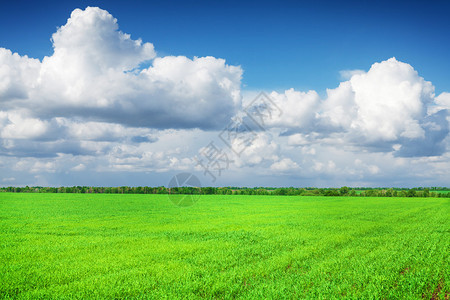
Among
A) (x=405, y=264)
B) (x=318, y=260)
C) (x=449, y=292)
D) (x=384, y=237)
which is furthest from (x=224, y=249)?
(x=384, y=237)

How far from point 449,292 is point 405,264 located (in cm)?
293

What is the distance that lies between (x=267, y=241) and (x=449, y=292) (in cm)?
882

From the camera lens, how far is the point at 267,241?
17.3m

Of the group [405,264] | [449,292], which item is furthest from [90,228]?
[449,292]

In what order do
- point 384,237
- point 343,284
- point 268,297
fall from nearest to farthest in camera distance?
point 268,297
point 343,284
point 384,237

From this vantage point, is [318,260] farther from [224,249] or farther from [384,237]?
[384,237]

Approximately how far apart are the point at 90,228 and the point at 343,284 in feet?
64.2

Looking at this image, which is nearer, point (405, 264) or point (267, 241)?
point (405, 264)

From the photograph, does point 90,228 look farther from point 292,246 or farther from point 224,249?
point 292,246

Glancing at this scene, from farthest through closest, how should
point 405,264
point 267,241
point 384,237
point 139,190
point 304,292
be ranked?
point 139,190 < point 384,237 < point 267,241 < point 405,264 < point 304,292

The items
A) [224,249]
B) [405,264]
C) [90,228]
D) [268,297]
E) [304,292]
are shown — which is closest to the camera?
[268,297]

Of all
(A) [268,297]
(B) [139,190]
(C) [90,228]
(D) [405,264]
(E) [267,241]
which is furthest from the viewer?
(B) [139,190]

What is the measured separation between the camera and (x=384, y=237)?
20.0 m

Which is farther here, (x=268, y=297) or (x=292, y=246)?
(x=292, y=246)
